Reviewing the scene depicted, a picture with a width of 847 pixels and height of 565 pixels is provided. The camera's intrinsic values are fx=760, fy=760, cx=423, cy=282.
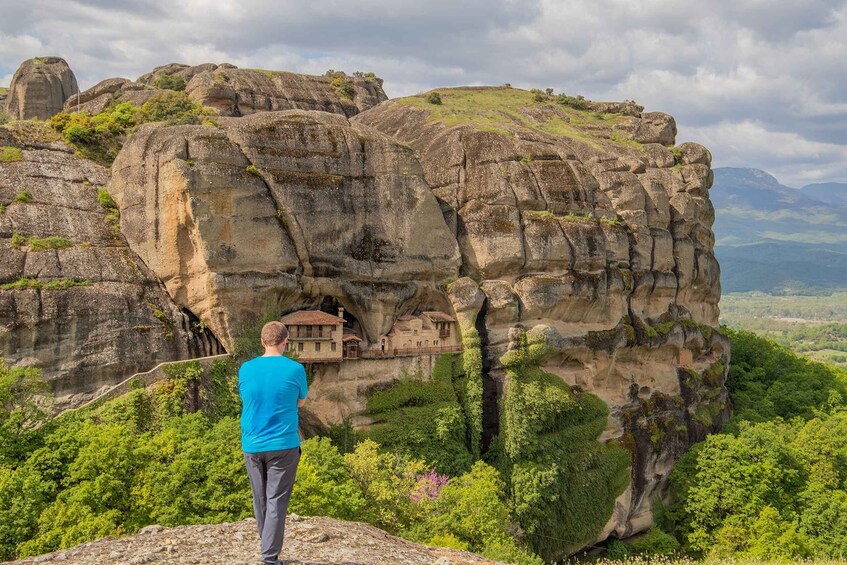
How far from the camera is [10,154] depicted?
3931cm

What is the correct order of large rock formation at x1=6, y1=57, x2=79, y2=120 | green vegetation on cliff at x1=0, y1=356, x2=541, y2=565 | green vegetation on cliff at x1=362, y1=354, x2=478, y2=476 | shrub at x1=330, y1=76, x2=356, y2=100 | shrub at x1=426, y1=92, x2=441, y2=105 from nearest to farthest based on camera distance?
green vegetation on cliff at x1=0, y1=356, x2=541, y2=565
green vegetation on cliff at x1=362, y1=354, x2=478, y2=476
shrub at x1=426, y1=92, x2=441, y2=105
large rock formation at x1=6, y1=57, x2=79, y2=120
shrub at x1=330, y1=76, x2=356, y2=100

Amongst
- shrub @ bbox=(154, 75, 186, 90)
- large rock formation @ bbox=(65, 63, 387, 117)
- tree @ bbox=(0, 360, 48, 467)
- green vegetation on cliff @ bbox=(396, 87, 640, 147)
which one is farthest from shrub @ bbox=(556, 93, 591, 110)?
tree @ bbox=(0, 360, 48, 467)

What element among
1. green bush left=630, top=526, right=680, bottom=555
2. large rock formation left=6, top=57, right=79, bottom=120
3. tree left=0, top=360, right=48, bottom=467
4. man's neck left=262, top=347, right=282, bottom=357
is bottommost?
green bush left=630, top=526, right=680, bottom=555

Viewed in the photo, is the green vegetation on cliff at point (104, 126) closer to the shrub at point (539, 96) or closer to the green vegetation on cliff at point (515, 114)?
the green vegetation on cliff at point (515, 114)

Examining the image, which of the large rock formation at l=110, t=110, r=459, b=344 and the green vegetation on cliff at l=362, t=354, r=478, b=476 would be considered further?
the green vegetation on cliff at l=362, t=354, r=478, b=476

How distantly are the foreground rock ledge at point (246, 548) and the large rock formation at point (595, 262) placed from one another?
27647 millimetres

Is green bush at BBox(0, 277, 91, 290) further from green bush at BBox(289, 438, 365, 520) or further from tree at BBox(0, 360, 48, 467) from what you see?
green bush at BBox(289, 438, 365, 520)

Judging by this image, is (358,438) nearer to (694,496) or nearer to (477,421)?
(477,421)

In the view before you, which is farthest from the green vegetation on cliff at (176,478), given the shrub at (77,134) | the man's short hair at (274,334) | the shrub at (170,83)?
the shrub at (170,83)

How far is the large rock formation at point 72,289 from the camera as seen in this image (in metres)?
34.1

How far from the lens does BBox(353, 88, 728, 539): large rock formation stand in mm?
44844

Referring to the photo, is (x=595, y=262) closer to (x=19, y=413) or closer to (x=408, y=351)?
(x=408, y=351)

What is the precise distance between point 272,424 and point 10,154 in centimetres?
3454

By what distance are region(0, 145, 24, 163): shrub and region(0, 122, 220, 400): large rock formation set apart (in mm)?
76
